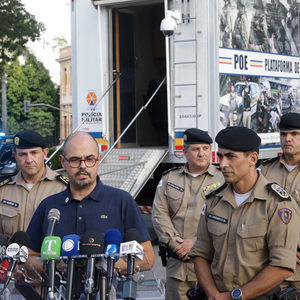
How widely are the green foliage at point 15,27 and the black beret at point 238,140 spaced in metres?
20.1

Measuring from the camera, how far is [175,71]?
9125 mm

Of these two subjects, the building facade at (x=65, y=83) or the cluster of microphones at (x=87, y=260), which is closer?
the cluster of microphones at (x=87, y=260)

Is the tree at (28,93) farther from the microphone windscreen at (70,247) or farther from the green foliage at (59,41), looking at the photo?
the microphone windscreen at (70,247)

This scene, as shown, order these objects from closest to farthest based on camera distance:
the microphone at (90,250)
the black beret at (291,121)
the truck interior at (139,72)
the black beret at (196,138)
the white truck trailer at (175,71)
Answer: the microphone at (90,250), the black beret at (291,121), the black beret at (196,138), the white truck trailer at (175,71), the truck interior at (139,72)

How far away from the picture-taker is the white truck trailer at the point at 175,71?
8.97 metres

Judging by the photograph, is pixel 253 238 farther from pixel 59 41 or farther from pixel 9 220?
pixel 59 41

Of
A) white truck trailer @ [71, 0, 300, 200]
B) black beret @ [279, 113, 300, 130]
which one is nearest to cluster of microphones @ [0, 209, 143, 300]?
black beret @ [279, 113, 300, 130]

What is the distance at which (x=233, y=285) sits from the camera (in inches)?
140

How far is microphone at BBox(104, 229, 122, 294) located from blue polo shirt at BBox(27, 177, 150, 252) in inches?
32.6

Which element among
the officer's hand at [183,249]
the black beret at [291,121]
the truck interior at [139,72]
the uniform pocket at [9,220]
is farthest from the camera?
the truck interior at [139,72]

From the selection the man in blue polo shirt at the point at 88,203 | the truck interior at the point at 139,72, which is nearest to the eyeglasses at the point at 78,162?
the man in blue polo shirt at the point at 88,203

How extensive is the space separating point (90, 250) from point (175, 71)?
674 cm

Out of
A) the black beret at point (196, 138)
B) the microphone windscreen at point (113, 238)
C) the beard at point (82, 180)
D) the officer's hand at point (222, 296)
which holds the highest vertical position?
the black beret at point (196, 138)

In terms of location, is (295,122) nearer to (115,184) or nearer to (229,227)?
(229,227)
